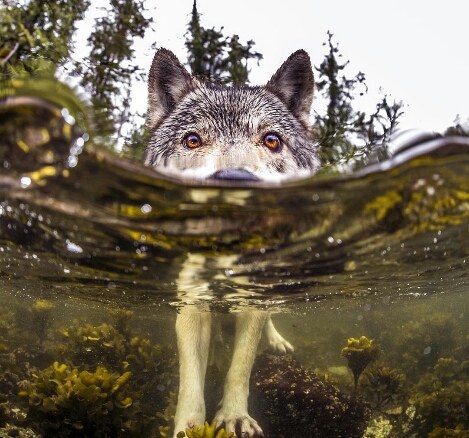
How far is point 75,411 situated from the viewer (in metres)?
6.61

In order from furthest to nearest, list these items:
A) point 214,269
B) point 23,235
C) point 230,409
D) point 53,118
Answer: point 214,269 < point 23,235 < point 230,409 < point 53,118

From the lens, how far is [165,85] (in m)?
5.79

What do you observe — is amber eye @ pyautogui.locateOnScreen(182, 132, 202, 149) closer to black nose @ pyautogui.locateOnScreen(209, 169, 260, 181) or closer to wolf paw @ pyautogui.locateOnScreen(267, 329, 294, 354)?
black nose @ pyautogui.locateOnScreen(209, 169, 260, 181)

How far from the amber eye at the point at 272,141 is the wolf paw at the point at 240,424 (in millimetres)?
3348

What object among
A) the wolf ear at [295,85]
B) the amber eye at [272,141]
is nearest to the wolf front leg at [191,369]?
the amber eye at [272,141]

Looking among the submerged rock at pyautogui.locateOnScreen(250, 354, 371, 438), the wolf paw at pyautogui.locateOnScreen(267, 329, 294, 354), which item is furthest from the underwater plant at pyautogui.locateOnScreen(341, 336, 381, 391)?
the wolf paw at pyautogui.locateOnScreen(267, 329, 294, 354)

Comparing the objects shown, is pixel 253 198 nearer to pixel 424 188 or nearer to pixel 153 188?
pixel 153 188

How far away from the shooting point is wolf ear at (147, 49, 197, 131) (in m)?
5.48

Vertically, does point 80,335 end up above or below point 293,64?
below

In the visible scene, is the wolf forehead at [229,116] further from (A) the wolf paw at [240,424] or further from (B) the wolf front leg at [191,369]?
(A) the wolf paw at [240,424]

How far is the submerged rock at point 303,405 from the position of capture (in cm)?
742

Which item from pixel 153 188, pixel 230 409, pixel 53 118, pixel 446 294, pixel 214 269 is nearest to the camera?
pixel 53 118

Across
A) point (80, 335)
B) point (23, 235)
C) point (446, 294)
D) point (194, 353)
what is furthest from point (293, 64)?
point (446, 294)

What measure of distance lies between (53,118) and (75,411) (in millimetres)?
4905
